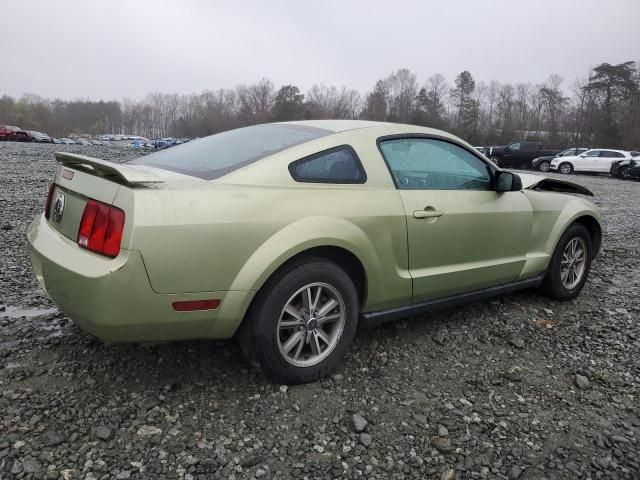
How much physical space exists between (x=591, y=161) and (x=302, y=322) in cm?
2857

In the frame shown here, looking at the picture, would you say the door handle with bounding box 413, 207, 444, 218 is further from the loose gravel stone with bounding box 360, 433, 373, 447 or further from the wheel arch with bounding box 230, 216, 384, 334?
the loose gravel stone with bounding box 360, 433, 373, 447


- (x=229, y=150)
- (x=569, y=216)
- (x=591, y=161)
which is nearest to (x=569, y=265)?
(x=569, y=216)

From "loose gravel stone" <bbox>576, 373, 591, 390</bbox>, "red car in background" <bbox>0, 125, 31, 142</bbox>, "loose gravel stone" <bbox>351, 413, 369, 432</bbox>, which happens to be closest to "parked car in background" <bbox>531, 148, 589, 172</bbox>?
"loose gravel stone" <bbox>576, 373, 591, 390</bbox>

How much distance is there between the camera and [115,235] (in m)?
2.28

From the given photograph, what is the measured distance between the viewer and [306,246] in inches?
102

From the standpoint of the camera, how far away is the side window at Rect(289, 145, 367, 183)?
109 inches

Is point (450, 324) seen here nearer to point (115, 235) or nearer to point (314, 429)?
point (314, 429)

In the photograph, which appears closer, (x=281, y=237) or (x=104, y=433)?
(x=104, y=433)

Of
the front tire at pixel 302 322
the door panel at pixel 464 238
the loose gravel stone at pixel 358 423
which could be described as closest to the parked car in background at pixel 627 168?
the door panel at pixel 464 238

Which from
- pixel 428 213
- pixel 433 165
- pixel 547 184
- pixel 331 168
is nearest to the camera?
pixel 331 168

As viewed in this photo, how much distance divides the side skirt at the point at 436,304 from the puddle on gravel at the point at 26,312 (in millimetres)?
2234

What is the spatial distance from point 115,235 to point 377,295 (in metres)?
1.48

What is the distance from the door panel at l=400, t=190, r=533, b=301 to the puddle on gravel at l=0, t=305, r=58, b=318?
2546 millimetres

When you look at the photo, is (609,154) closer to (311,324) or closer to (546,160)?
(546,160)
